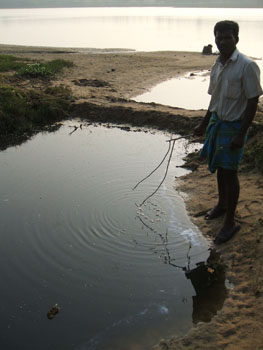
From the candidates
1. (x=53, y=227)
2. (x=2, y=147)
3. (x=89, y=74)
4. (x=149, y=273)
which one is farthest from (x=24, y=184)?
(x=89, y=74)

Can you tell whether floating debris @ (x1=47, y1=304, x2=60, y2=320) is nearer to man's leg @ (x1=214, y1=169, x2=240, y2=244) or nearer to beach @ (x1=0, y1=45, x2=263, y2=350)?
beach @ (x1=0, y1=45, x2=263, y2=350)

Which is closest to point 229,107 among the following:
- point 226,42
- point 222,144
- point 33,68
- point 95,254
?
point 222,144

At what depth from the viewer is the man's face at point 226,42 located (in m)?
3.16

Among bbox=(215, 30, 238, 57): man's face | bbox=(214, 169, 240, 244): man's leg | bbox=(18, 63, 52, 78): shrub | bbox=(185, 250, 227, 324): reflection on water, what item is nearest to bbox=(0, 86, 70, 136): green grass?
bbox=(18, 63, 52, 78): shrub

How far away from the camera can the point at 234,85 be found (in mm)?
3182

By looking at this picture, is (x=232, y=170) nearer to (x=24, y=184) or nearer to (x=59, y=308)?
(x=59, y=308)

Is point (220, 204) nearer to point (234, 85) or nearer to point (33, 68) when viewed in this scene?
point (234, 85)

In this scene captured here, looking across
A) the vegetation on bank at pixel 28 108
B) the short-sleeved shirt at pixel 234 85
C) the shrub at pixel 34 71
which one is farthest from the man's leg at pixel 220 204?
the shrub at pixel 34 71

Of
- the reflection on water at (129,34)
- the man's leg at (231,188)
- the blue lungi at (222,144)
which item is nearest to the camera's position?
the blue lungi at (222,144)

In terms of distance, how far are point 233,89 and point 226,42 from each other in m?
0.38

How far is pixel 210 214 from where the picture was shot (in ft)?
13.7

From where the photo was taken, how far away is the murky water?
2944 mm

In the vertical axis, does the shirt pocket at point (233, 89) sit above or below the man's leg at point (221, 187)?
above

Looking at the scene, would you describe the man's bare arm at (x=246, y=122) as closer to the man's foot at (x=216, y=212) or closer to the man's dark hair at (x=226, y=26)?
the man's dark hair at (x=226, y=26)
